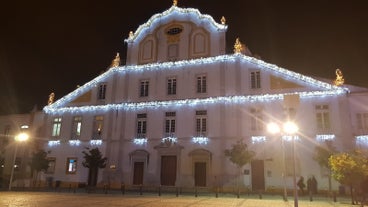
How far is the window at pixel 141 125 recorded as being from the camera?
32.3 metres

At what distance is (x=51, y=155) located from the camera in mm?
34500

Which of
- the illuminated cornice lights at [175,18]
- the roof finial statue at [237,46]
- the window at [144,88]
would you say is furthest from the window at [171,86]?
the roof finial statue at [237,46]

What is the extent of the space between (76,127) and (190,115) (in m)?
13.6

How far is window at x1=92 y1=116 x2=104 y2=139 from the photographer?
111 feet

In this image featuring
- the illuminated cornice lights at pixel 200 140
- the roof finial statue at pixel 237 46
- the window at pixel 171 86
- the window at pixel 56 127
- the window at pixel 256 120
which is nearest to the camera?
the window at pixel 256 120

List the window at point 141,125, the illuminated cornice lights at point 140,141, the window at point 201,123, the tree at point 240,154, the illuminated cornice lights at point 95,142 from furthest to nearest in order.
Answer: the illuminated cornice lights at point 95,142 < the window at point 141,125 < the illuminated cornice lights at point 140,141 < the window at point 201,123 < the tree at point 240,154

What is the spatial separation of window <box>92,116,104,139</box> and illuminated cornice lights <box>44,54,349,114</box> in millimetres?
1001

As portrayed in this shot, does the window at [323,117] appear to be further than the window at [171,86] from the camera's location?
No

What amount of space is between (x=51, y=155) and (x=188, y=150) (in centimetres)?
1592

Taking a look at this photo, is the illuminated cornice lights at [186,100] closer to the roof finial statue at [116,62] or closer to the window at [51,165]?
the roof finial statue at [116,62]

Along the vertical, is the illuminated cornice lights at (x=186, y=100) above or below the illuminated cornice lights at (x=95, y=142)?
above

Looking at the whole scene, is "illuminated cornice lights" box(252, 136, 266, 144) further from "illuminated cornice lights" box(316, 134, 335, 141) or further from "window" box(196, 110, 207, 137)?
"window" box(196, 110, 207, 137)

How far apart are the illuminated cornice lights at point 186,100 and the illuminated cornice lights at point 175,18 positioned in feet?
12.1

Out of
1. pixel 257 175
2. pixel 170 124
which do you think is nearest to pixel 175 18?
pixel 170 124
